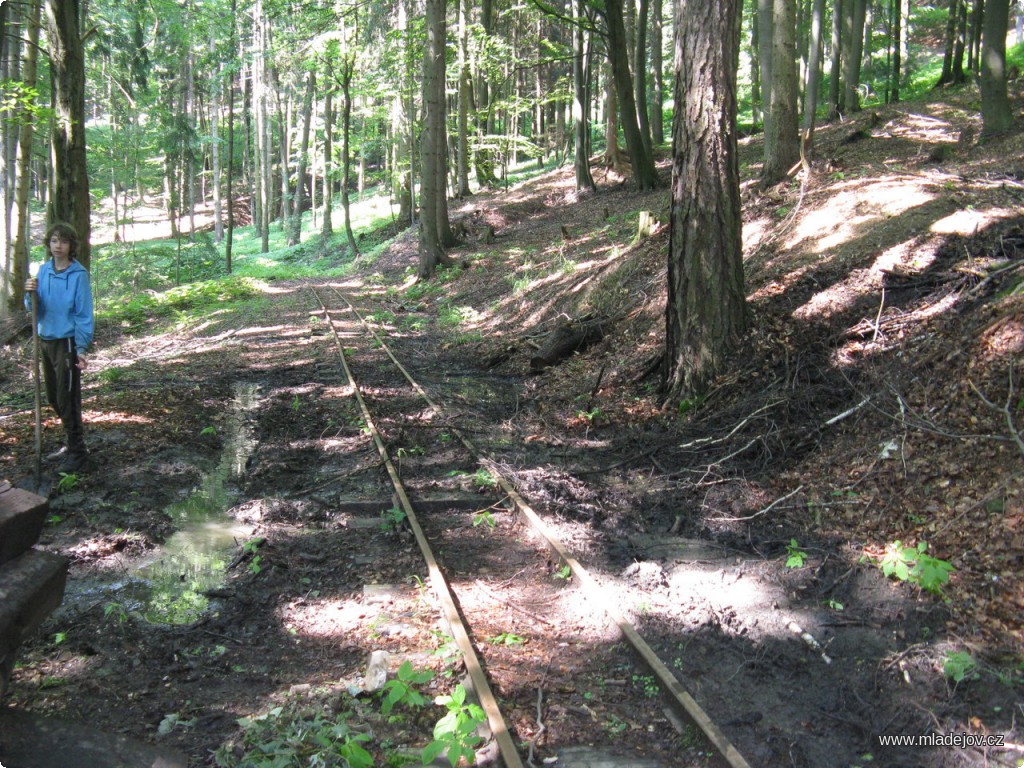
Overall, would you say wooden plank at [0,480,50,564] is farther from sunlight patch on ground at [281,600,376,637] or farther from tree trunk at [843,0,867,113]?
tree trunk at [843,0,867,113]

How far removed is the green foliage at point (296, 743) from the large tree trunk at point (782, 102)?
12.7m

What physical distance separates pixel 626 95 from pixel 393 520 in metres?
16.6

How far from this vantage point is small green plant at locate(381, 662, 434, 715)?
3547 millimetres

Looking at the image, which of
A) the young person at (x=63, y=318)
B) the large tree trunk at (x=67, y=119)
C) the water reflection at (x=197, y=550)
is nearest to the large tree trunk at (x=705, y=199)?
the water reflection at (x=197, y=550)

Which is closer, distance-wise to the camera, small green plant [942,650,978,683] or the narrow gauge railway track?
the narrow gauge railway track

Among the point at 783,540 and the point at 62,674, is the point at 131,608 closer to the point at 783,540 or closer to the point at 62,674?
the point at 62,674

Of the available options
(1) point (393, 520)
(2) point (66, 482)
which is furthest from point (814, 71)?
(2) point (66, 482)

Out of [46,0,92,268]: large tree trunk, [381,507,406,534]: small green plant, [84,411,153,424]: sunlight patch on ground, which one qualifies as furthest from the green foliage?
[46,0,92,268]: large tree trunk

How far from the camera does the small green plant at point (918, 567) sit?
4340 mm

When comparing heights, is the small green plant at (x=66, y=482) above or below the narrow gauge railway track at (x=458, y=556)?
above

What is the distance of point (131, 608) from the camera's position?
15.3 ft

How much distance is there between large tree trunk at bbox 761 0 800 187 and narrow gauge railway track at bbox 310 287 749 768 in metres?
7.86

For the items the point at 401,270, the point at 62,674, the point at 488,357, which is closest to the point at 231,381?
the point at 488,357

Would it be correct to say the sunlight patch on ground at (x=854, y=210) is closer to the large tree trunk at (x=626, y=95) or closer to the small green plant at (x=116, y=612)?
the small green plant at (x=116, y=612)
